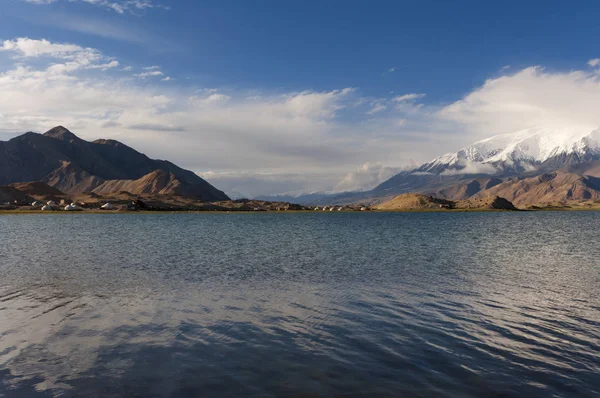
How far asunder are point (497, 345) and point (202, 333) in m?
15.9

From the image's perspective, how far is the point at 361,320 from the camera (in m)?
28.2

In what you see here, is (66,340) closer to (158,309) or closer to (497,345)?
(158,309)

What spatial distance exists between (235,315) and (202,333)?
442 cm

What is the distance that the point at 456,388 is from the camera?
17734 mm

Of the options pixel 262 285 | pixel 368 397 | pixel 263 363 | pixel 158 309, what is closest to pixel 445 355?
pixel 368 397

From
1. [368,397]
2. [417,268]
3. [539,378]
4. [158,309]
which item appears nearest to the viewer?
[368,397]

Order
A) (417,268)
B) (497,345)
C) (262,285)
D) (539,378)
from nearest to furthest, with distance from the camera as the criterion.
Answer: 1. (539,378)
2. (497,345)
3. (262,285)
4. (417,268)

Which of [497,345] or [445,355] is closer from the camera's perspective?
[445,355]

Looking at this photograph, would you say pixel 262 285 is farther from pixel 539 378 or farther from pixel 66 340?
pixel 539 378

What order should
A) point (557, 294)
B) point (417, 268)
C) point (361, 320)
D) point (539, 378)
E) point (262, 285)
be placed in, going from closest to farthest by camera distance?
1. point (539, 378)
2. point (361, 320)
3. point (557, 294)
4. point (262, 285)
5. point (417, 268)

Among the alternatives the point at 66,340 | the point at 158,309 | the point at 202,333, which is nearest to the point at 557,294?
the point at 202,333

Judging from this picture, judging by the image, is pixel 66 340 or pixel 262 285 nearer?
pixel 66 340

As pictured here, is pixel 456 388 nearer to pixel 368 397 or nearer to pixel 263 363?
pixel 368 397

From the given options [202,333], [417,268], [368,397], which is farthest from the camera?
[417,268]
